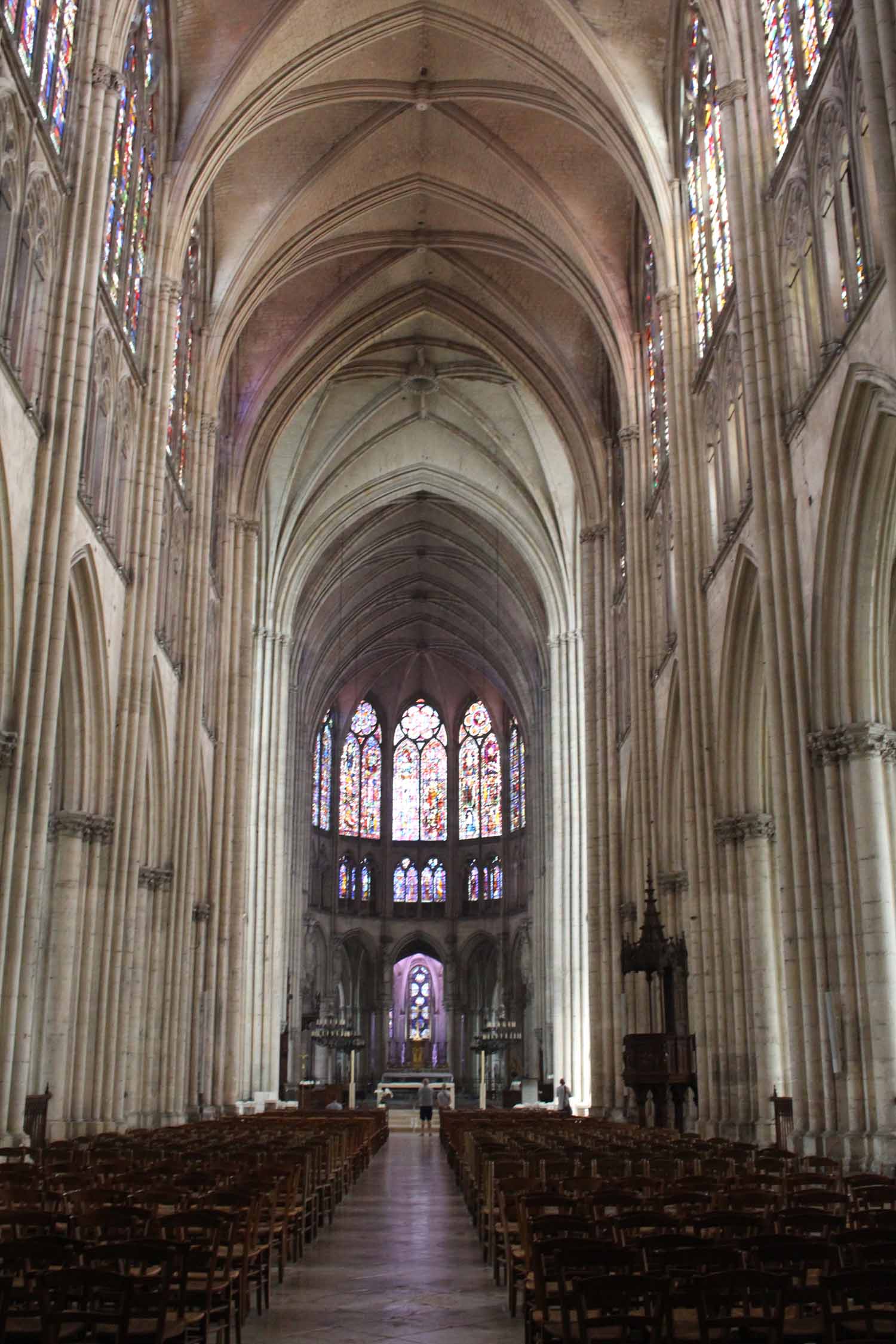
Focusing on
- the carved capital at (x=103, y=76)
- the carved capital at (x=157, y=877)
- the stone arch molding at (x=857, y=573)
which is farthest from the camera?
the carved capital at (x=157, y=877)

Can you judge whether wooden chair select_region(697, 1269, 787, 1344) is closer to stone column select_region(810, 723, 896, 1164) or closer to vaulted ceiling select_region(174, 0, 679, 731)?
stone column select_region(810, 723, 896, 1164)

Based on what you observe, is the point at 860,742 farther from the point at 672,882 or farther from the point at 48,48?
the point at 48,48

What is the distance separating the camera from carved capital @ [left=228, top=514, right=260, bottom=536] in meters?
35.8

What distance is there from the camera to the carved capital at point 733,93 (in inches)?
776

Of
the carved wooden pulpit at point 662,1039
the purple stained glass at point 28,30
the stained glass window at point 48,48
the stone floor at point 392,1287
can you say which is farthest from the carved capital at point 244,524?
the stone floor at point 392,1287

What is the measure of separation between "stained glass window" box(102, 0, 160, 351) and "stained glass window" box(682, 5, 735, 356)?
9.79 meters

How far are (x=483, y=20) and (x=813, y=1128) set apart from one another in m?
21.8

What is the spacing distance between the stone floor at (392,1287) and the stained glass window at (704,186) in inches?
595

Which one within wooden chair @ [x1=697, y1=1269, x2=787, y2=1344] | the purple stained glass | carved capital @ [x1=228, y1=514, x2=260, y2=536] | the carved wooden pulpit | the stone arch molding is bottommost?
wooden chair @ [x1=697, y1=1269, x2=787, y2=1344]

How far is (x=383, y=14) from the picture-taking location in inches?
1056

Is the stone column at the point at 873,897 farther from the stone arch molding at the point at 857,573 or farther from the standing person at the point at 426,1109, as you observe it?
the standing person at the point at 426,1109

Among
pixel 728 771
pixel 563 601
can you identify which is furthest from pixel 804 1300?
pixel 563 601

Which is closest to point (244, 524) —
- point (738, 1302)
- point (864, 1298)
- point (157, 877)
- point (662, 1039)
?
point (157, 877)

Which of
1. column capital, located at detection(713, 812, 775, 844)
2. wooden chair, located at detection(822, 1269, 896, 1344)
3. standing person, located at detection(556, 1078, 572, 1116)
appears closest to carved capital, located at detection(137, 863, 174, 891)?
column capital, located at detection(713, 812, 775, 844)
